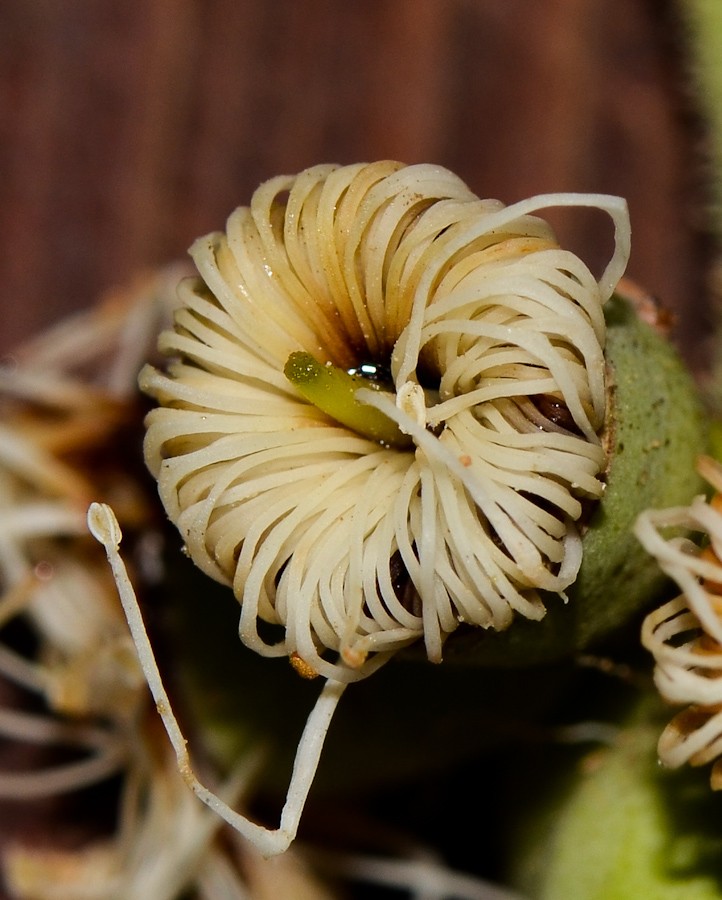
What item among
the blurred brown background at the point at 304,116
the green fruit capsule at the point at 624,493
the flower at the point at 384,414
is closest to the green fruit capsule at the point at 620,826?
the green fruit capsule at the point at 624,493

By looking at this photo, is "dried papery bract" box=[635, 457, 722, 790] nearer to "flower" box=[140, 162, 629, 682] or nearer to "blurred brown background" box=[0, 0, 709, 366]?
"flower" box=[140, 162, 629, 682]

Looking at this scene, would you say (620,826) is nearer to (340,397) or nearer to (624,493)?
(624,493)

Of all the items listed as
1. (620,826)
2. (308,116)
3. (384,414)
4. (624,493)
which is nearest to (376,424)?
(384,414)

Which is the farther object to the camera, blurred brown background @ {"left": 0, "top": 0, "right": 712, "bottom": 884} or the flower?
blurred brown background @ {"left": 0, "top": 0, "right": 712, "bottom": 884}

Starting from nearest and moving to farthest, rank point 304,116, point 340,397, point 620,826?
point 340,397, point 620,826, point 304,116

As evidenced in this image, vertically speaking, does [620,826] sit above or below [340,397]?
below

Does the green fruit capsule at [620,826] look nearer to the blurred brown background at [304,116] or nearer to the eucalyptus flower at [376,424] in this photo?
the eucalyptus flower at [376,424]

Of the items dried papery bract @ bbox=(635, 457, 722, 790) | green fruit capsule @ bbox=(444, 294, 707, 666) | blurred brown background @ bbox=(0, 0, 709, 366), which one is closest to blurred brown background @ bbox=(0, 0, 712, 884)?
blurred brown background @ bbox=(0, 0, 709, 366)
